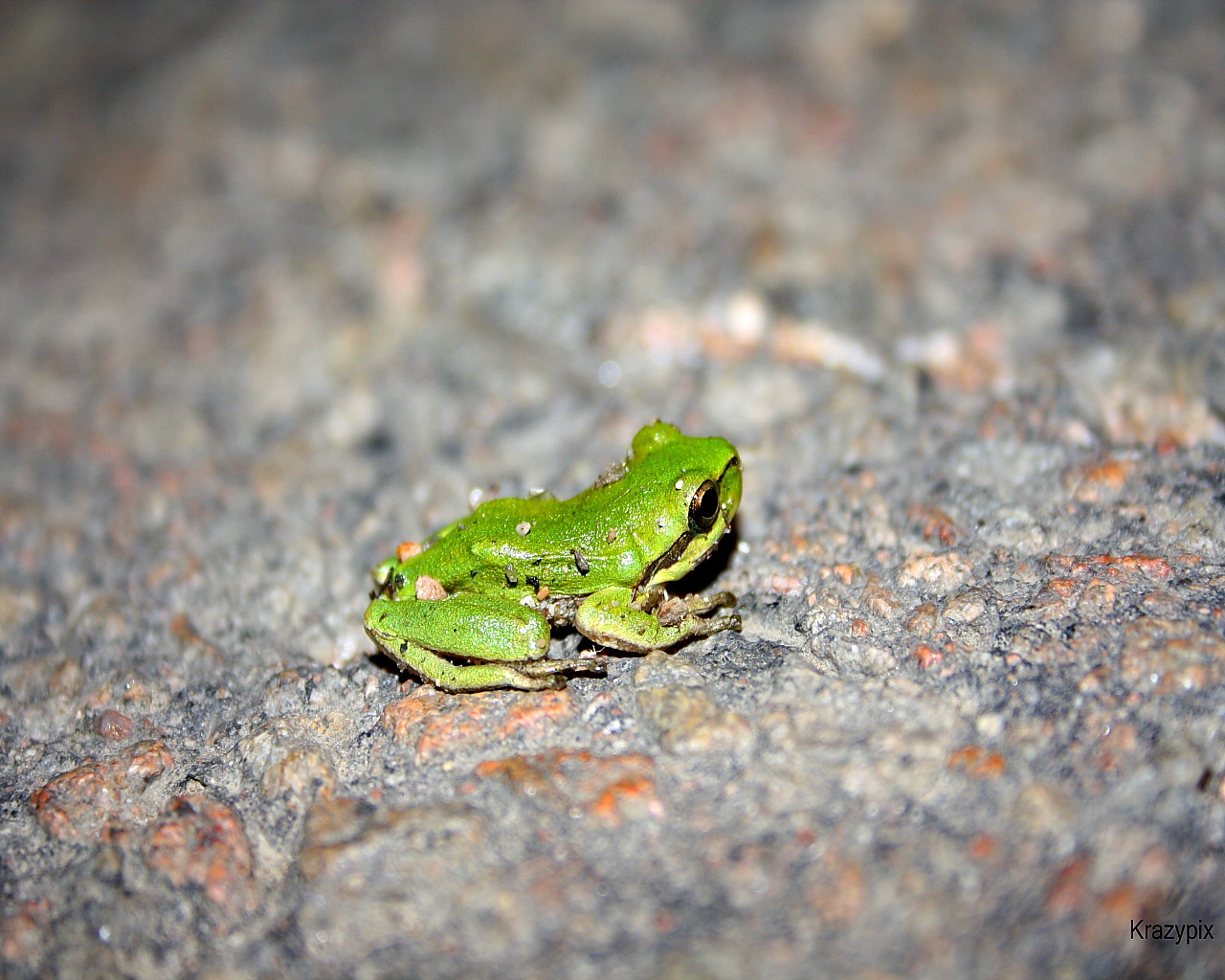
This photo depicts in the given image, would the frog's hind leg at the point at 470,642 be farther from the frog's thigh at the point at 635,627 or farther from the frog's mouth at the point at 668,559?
the frog's mouth at the point at 668,559

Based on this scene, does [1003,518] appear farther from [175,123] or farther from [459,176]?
[175,123]

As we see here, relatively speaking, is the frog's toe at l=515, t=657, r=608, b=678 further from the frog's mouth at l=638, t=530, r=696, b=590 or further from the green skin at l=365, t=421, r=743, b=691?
the frog's mouth at l=638, t=530, r=696, b=590

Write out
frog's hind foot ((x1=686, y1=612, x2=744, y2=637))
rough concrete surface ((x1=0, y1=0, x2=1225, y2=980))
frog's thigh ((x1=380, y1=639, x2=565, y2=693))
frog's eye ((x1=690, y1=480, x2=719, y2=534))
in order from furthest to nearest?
1. frog's eye ((x1=690, y1=480, x2=719, y2=534))
2. frog's hind foot ((x1=686, y1=612, x2=744, y2=637))
3. frog's thigh ((x1=380, y1=639, x2=565, y2=693))
4. rough concrete surface ((x1=0, y1=0, x2=1225, y2=980))

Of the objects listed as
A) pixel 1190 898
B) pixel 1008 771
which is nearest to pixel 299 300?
pixel 1008 771

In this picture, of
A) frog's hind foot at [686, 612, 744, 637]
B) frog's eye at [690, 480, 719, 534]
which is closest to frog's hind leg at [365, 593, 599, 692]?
frog's hind foot at [686, 612, 744, 637]

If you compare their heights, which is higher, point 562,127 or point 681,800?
point 562,127

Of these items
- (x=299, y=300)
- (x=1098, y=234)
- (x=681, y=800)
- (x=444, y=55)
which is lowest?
(x=681, y=800)
